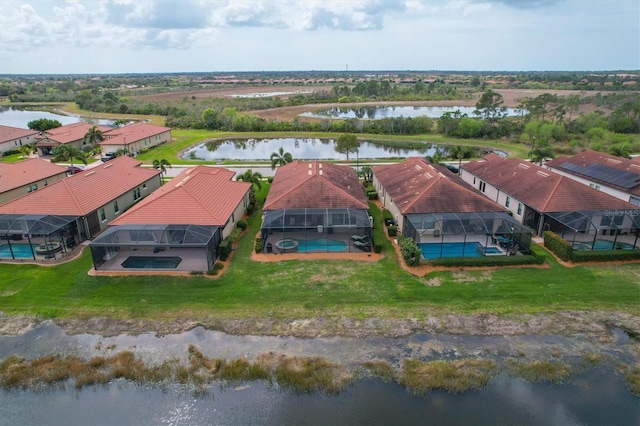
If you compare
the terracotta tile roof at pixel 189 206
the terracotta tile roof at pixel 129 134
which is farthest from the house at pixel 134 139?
the terracotta tile roof at pixel 189 206

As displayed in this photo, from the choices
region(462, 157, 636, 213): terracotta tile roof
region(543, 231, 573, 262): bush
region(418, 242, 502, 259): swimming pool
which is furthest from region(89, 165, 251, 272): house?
region(462, 157, 636, 213): terracotta tile roof

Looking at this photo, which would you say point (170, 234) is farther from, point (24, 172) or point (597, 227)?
point (597, 227)

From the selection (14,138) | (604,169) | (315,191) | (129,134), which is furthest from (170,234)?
(14,138)

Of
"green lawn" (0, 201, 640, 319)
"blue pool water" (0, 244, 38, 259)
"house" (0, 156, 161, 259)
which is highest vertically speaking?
"house" (0, 156, 161, 259)

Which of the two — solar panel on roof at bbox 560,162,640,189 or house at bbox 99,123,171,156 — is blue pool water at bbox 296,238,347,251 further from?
house at bbox 99,123,171,156

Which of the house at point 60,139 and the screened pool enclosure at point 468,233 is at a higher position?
the house at point 60,139

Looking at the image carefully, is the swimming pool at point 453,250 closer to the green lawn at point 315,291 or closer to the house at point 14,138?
the green lawn at point 315,291
